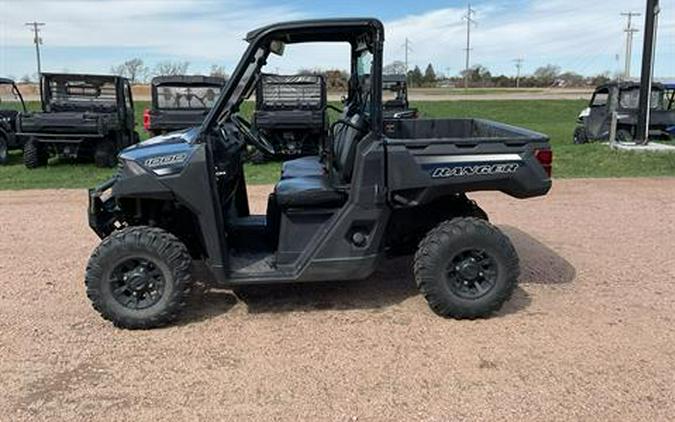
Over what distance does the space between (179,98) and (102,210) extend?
10087 mm

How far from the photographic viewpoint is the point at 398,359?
3777 millimetres

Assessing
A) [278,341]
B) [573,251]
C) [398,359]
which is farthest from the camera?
[573,251]

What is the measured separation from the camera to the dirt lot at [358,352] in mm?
3271

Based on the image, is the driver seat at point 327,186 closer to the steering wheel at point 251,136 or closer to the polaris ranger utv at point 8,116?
the steering wheel at point 251,136

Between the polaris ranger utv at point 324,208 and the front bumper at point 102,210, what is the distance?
0.04 metres

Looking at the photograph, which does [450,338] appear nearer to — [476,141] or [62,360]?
[476,141]

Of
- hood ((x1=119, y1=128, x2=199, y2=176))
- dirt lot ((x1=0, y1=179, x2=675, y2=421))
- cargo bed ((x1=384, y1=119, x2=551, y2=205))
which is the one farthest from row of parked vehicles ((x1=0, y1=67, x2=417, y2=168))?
cargo bed ((x1=384, y1=119, x2=551, y2=205))

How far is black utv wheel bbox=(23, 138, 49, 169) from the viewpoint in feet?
42.8

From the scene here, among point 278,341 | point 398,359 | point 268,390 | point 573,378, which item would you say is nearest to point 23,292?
point 278,341

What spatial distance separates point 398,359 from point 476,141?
1551 mm

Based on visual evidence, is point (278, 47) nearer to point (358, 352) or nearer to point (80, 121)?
point (358, 352)

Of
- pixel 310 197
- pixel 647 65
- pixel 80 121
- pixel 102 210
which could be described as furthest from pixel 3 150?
pixel 647 65

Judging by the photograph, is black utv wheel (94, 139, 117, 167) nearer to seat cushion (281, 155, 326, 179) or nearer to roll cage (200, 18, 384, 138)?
seat cushion (281, 155, 326, 179)

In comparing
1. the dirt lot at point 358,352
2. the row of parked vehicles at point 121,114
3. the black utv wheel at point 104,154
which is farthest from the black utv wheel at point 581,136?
the dirt lot at point 358,352
